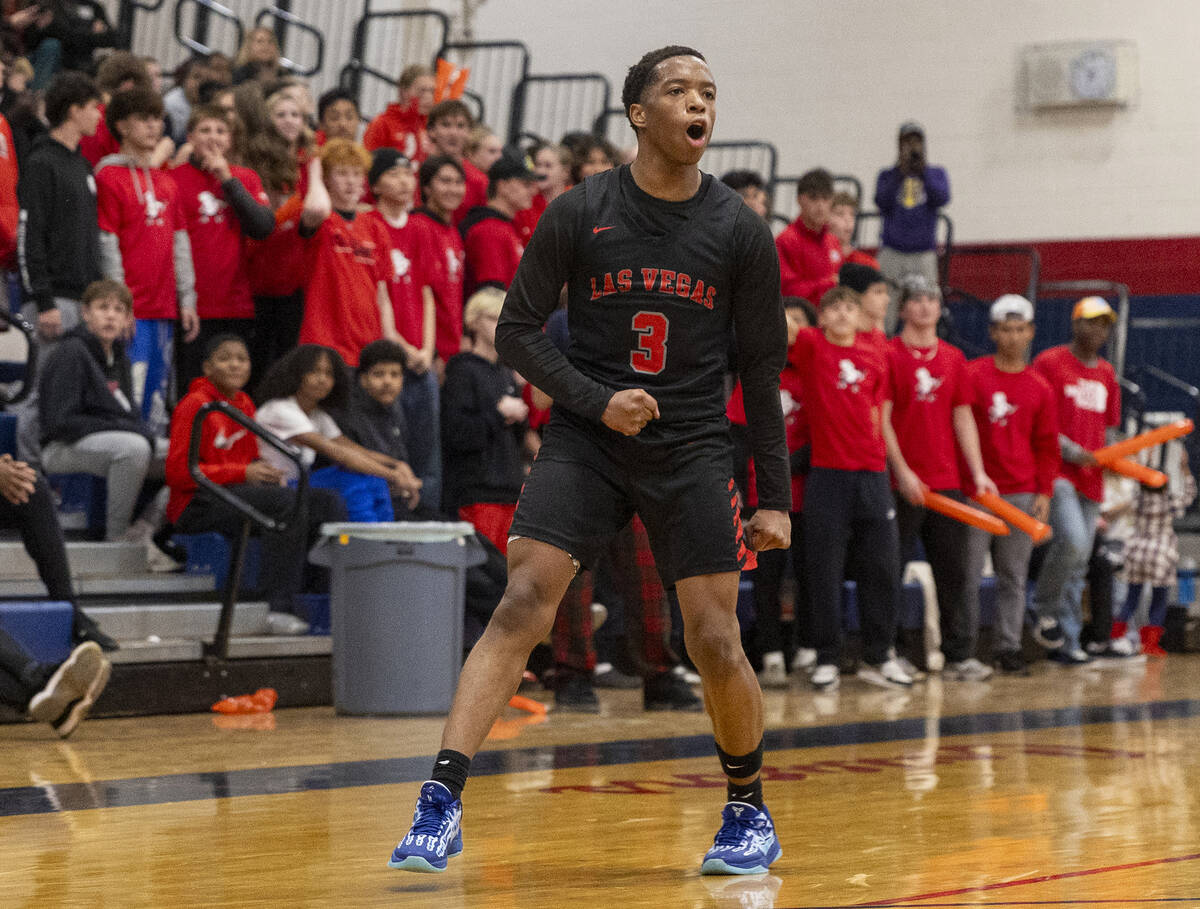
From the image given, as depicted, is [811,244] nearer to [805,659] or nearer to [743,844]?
Result: [805,659]

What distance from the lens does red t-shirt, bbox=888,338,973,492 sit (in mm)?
9000

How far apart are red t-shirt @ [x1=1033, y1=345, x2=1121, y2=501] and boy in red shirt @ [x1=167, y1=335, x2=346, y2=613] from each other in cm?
449

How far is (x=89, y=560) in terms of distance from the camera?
24.3 feet

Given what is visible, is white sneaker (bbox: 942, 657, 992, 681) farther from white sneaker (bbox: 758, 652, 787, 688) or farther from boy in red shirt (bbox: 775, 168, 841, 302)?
boy in red shirt (bbox: 775, 168, 841, 302)

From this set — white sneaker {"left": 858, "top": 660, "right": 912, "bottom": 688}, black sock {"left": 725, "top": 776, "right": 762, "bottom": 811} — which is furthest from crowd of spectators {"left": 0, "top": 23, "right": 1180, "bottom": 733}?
black sock {"left": 725, "top": 776, "right": 762, "bottom": 811}

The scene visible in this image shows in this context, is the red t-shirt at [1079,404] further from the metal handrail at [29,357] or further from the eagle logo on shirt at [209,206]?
the metal handrail at [29,357]

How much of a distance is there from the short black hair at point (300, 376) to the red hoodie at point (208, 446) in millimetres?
115

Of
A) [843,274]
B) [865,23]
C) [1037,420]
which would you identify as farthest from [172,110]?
[865,23]

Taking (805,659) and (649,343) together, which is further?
(805,659)

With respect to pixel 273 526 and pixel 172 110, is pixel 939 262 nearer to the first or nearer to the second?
pixel 172 110

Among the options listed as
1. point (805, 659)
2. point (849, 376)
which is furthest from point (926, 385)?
point (805, 659)

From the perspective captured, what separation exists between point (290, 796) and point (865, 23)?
12.1 metres

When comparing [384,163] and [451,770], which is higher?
[384,163]

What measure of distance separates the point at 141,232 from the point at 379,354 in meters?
1.25
